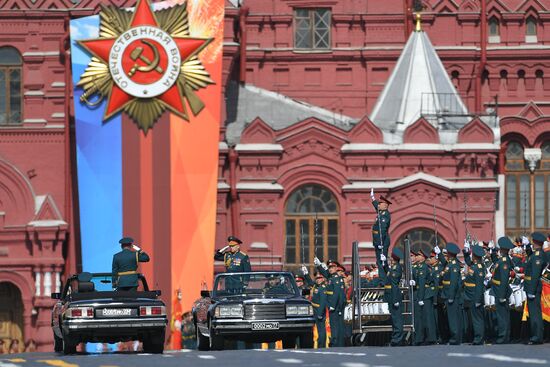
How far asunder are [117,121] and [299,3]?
6.97m

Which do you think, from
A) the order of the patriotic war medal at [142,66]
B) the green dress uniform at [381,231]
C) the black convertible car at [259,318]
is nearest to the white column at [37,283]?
the order of the patriotic war medal at [142,66]

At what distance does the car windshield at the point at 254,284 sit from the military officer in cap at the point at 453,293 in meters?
3.38

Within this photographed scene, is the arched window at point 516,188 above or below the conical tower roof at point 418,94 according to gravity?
below

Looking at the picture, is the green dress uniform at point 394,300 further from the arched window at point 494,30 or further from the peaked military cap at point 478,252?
the arched window at point 494,30

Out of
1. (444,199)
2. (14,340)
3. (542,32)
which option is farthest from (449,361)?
(542,32)

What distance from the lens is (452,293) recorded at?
27875mm

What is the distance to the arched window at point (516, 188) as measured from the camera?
147 feet

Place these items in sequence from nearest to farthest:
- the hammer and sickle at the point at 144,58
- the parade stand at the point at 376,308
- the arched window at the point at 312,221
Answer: the parade stand at the point at 376,308 < the hammer and sickle at the point at 144,58 < the arched window at the point at 312,221

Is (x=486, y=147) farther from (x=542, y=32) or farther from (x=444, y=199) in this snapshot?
(x=542, y=32)

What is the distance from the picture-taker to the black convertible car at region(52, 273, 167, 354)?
23875 mm

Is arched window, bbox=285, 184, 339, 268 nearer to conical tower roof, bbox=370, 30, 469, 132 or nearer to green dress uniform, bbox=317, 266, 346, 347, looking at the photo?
conical tower roof, bbox=370, 30, 469, 132

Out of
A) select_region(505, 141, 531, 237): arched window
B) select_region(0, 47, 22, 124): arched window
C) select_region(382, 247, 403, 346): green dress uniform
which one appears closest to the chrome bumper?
select_region(382, 247, 403, 346): green dress uniform

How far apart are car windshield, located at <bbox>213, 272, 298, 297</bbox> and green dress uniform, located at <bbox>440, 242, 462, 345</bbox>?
133 inches

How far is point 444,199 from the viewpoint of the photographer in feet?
138
